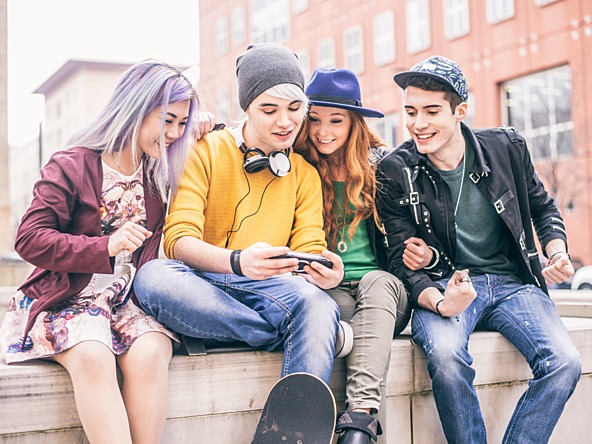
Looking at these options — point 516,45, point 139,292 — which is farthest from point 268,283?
point 516,45

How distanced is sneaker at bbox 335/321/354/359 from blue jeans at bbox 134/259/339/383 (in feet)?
0.27

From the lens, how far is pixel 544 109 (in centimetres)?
2248

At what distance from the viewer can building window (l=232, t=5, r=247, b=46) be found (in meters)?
37.0

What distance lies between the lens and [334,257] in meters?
3.24

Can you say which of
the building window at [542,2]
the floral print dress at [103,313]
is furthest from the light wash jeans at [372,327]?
the building window at [542,2]

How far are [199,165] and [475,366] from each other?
1648mm

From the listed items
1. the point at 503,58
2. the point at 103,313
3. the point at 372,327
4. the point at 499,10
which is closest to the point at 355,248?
the point at 372,327

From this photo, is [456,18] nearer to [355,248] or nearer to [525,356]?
[355,248]

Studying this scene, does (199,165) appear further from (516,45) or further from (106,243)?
(516,45)

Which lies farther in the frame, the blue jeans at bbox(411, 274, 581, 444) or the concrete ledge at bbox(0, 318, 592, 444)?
the blue jeans at bbox(411, 274, 581, 444)

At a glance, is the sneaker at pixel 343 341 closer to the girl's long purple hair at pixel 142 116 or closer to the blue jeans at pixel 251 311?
the blue jeans at pixel 251 311

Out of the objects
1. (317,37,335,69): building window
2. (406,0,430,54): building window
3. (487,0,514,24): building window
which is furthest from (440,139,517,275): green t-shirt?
(317,37,335,69): building window

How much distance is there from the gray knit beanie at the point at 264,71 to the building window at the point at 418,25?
78.6ft

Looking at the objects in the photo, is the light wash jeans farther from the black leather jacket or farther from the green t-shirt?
the green t-shirt
